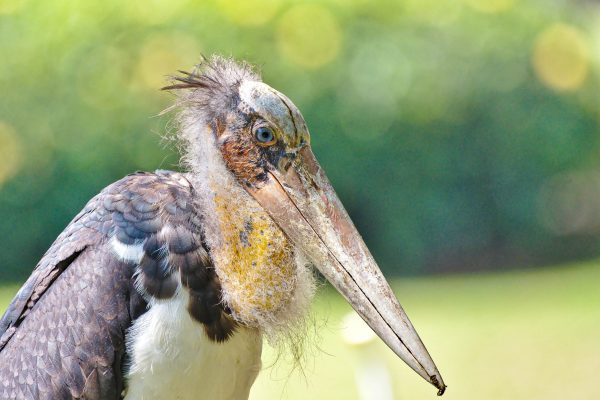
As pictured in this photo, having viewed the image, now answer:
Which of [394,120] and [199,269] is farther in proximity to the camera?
[394,120]

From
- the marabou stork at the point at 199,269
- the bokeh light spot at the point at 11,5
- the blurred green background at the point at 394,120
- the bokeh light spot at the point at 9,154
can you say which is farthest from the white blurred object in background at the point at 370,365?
the bokeh light spot at the point at 11,5

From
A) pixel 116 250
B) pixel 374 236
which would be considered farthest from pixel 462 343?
pixel 116 250

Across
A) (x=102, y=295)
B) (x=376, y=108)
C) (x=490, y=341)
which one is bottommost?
(x=490, y=341)

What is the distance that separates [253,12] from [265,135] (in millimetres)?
4326

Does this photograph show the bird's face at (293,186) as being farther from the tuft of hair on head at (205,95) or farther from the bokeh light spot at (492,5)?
the bokeh light spot at (492,5)

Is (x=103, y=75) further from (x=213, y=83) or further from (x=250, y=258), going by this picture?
(x=250, y=258)

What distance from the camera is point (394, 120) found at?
7199mm

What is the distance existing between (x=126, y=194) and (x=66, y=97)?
14.9 feet

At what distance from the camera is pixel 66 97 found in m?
7.49

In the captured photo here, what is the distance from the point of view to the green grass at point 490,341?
6.03 m

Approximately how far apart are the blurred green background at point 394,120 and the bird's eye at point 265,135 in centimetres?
402

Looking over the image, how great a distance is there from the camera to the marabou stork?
2986mm

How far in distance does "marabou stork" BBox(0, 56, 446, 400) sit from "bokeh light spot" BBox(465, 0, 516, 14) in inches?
182

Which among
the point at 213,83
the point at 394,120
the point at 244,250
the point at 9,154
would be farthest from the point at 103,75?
the point at 244,250
